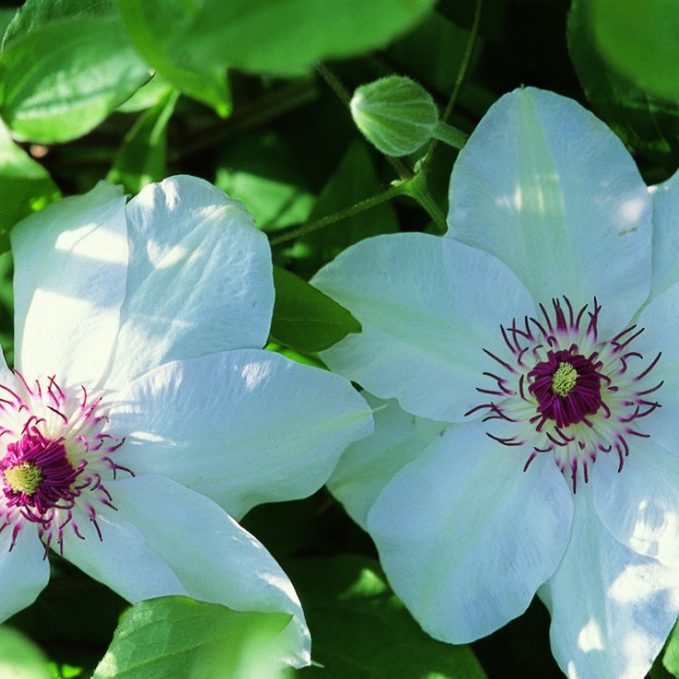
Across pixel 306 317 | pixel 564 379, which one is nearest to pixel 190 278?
pixel 306 317

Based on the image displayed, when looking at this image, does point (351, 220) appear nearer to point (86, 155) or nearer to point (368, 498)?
point (368, 498)

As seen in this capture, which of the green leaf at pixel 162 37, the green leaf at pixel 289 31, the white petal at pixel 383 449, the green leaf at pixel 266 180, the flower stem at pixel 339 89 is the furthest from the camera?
the green leaf at pixel 266 180

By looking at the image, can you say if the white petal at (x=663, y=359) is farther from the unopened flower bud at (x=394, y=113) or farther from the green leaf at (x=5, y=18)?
the green leaf at (x=5, y=18)

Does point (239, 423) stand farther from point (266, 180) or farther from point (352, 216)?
point (266, 180)

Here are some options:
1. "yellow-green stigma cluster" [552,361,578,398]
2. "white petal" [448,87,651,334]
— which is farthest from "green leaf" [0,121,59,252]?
"yellow-green stigma cluster" [552,361,578,398]

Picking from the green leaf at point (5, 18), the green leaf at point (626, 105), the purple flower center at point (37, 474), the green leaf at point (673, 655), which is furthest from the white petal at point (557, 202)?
the green leaf at point (5, 18)

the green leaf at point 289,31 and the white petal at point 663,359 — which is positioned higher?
the green leaf at point 289,31
